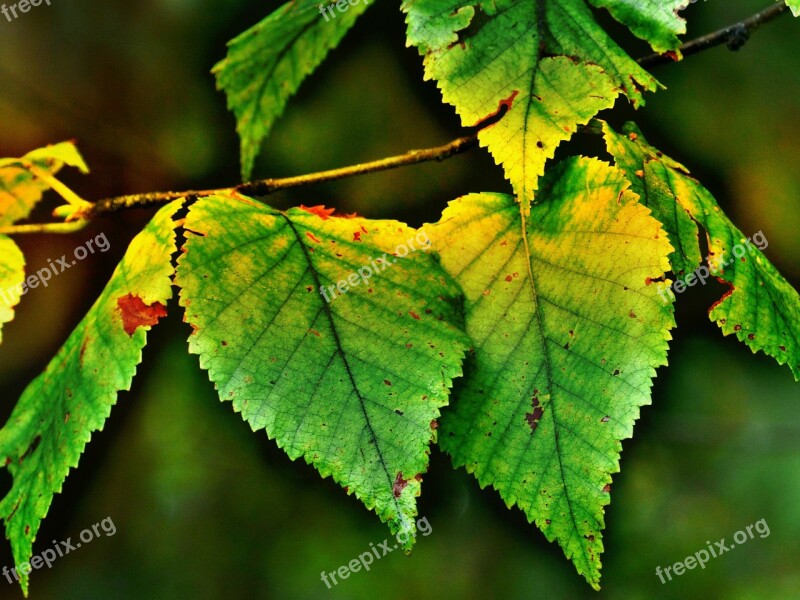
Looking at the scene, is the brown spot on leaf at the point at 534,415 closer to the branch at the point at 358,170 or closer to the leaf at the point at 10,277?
the branch at the point at 358,170

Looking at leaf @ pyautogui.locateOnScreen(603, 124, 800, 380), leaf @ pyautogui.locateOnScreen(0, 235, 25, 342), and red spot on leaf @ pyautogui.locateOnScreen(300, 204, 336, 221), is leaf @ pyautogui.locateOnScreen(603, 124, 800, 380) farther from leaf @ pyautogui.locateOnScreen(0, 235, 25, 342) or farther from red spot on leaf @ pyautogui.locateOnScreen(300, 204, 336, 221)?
leaf @ pyautogui.locateOnScreen(0, 235, 25, 342)

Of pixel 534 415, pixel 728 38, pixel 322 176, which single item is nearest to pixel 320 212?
pixel 322 176

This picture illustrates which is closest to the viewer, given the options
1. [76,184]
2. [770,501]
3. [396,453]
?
[396,453]

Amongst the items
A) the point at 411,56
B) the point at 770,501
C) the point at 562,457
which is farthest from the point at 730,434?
the point at 562,457

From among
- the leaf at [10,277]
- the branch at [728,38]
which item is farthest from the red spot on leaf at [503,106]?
the leaf at [10,277]

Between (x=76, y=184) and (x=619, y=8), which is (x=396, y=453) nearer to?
(x=619, y=8)
